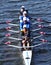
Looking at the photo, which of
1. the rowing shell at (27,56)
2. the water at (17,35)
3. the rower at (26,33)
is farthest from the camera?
the water at (17,35)

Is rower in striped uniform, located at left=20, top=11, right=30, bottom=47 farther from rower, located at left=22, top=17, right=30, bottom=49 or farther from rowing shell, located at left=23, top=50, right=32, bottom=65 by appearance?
rowing shell, located at left=23, top=50, right=32, bottom=65

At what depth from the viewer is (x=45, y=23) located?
30281 mm

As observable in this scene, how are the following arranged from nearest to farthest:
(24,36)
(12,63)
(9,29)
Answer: (12,63), (24,36), (9,29)

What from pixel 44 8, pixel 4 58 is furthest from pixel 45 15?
pixel 4 58

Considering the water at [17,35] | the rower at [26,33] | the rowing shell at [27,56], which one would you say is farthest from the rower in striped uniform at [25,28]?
the water at [17,35]

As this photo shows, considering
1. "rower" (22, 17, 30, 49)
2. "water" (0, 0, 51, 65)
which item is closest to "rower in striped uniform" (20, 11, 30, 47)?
"rower" (22, 17, 30, 49)

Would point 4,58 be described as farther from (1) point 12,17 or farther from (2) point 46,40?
(1) point 12,17

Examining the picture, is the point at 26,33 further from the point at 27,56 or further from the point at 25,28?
the point at 27,56

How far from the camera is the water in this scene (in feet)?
79.0

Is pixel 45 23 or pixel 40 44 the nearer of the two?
pixel 40 44

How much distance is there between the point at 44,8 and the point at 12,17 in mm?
4691

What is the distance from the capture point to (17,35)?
89.9 ft

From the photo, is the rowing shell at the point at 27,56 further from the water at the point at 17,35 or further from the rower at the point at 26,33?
the rower at the point at 26,33

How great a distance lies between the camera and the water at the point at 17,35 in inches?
949
